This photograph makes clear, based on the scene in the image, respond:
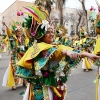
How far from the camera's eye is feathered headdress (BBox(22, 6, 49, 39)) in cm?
290

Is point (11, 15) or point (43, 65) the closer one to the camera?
point (43, 65)

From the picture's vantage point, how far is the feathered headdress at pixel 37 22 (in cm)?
290

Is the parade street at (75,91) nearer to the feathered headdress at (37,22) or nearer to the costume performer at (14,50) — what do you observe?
the costume performer at (14,50)

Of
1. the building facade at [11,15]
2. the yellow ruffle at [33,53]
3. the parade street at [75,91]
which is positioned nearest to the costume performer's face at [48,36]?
the yellow ruffle at [33,53]

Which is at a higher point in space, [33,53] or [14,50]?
[33,53]

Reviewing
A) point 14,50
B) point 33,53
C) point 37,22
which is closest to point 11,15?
point 14,50

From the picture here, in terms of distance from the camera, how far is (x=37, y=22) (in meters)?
2.95

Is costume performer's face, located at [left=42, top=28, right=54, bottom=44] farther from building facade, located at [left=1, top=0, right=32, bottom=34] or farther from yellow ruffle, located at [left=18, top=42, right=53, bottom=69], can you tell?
building facade, located at [left=1, top=0, right=32, bottom=34]

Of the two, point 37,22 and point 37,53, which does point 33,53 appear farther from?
point 37,22

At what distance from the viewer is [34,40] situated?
117 inches

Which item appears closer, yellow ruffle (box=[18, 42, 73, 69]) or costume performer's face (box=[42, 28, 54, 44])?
yellow ruffle (box=[18, 42, 73, 69])

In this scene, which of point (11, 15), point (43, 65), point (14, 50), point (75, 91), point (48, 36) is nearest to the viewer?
point (43, 65)

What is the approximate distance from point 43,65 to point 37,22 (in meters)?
0.63

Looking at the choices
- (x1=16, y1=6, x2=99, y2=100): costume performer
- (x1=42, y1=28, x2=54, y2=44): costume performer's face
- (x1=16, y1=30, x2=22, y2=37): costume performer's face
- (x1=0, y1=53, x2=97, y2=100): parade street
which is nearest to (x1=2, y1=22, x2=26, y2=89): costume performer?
(x1=16, y1=30, x2=22, y2=37): costume performer's face
